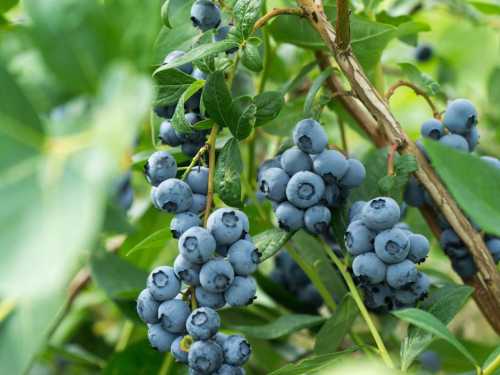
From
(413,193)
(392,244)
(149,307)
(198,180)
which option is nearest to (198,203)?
(198,180)

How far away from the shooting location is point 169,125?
3.25 feet

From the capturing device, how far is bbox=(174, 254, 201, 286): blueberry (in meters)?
0.86

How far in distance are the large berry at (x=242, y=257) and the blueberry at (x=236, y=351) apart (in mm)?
77

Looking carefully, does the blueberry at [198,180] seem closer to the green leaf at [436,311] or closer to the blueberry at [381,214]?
the blueberry at [381,214]

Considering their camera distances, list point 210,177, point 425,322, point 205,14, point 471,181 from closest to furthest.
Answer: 1. point 471,181
2. point 425,322
3. point 210,177
4. point 205,14

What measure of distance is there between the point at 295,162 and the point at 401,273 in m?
0.19

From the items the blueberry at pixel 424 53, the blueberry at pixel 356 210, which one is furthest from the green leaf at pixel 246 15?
the blueberry at pixel 424 53

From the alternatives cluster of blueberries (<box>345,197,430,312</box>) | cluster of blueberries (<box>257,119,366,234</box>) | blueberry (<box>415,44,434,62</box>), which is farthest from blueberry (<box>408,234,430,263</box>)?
blueberry (<box>415,44,434,62</box>)

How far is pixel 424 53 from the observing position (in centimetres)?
195

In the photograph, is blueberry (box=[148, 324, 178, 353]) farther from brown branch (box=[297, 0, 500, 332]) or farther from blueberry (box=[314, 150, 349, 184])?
brown branch (box=[297, 0, 500, 332])

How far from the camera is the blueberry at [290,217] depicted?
3.23 feet

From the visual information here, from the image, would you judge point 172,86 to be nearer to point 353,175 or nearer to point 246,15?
point 246,15

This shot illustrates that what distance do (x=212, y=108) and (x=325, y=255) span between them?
0.39 metres

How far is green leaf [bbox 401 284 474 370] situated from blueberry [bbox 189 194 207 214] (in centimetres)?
29
